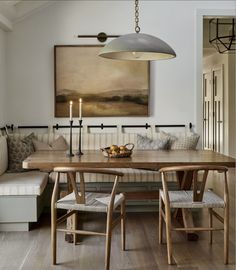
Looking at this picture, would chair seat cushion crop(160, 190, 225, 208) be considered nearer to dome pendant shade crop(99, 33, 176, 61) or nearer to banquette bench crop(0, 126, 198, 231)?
banquette bench crop(0, 126, 198, 231)

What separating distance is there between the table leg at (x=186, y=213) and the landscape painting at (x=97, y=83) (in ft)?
5.41

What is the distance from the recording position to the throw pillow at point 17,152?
17.2 feet

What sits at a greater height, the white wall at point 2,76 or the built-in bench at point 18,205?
the white wall at point 2,76

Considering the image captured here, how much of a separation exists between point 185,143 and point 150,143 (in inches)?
16.1

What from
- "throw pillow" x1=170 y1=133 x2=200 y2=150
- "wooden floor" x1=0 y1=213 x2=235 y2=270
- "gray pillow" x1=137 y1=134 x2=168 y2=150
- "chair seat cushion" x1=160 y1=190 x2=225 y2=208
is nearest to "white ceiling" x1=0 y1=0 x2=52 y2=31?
"gray pillow" x1=137 y1=134 x2=168 y2=150

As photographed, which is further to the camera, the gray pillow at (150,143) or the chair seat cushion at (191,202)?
the gray pillow at (150,143)

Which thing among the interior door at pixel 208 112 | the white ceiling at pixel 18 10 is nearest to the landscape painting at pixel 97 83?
the white ceiling at pixel 18 10

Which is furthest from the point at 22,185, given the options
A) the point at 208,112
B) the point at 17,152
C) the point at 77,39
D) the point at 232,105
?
the point at 208,112

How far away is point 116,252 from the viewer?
3727 millimetres

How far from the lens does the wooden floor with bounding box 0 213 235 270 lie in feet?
11.2

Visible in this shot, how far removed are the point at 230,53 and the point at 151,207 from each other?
5117 mm

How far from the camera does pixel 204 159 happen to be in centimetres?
398

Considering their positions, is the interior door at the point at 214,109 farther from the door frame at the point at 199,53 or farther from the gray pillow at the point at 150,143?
the gray pillow at the point at 150,143

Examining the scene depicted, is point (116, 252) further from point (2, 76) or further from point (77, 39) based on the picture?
point (77, 39)
